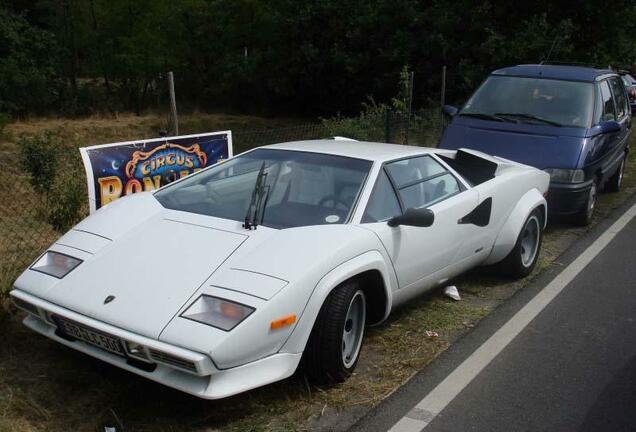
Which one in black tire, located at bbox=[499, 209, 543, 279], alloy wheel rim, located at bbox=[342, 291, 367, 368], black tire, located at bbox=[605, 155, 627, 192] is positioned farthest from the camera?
black tire, located at bbox=[605, 155, 627, 192]

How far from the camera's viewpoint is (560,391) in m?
3.82

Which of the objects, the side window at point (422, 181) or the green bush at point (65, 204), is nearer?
the side window at point (422, 181)

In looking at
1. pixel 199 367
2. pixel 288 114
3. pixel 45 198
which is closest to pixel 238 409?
pixel 199 367

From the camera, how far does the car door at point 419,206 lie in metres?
4.15

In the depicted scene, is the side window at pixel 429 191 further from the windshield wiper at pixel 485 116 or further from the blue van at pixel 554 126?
the windshield wiper at pixel 485 116

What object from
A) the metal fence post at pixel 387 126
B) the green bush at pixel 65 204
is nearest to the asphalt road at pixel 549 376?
the green bush at pixel 65 204

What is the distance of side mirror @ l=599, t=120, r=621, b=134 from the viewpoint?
7804 millimetres

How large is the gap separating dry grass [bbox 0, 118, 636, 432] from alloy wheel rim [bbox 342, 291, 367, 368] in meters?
0.15

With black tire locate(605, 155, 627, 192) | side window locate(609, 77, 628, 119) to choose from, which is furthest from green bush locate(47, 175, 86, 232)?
black tire locate(605, 155, 627, 192)

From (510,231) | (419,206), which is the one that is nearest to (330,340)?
(419,206)

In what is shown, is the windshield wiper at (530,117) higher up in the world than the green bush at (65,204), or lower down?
higher up

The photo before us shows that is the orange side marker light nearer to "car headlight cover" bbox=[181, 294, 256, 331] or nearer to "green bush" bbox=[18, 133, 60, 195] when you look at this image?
"car headlight cover" bbox=[181, 294, 256, 331]

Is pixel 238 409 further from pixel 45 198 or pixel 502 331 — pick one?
pixel 45 198

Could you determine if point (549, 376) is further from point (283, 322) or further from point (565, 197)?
point (565, 197)
